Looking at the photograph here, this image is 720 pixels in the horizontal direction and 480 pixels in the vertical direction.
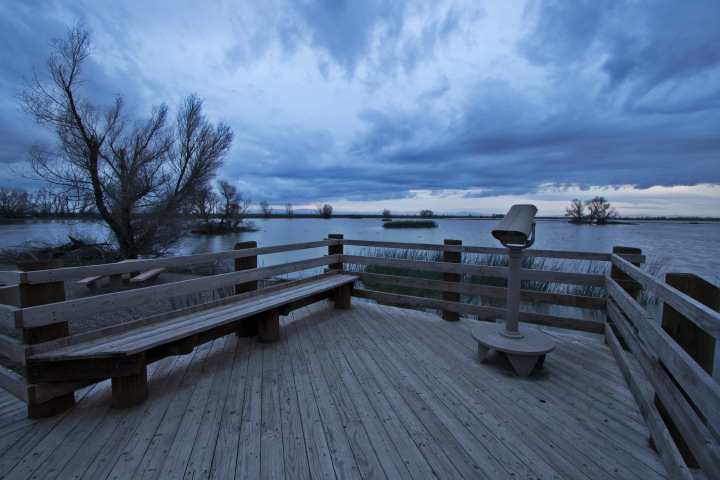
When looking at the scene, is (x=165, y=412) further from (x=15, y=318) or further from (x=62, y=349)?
(x=15, y=318)

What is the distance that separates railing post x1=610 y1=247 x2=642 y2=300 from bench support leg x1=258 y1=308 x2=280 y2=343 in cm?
336

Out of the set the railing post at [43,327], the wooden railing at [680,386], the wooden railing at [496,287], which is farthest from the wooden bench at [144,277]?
the wooden railing at [680,386]

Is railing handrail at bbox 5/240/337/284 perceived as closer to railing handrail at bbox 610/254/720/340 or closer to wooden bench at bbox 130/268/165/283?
railing handrail at bbox 610/254/720/340

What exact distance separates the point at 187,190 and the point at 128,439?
Answer: 12168 millimetres

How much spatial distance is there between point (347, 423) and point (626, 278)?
302 centimetres

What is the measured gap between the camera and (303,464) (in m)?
1.72

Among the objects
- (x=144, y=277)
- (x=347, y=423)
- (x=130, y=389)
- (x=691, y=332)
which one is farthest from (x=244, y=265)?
(x=144, y=277)

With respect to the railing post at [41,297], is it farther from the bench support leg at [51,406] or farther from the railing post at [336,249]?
the railing post at [336,249]

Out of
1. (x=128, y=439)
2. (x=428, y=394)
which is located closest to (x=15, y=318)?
(x=128, y=439)

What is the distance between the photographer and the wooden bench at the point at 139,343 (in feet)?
6.76

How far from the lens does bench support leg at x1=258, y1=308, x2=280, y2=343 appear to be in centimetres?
336

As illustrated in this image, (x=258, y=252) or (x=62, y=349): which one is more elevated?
(x=258, y=252)

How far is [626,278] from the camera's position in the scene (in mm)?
3270

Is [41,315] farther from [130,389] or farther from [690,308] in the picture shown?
[690,308]
